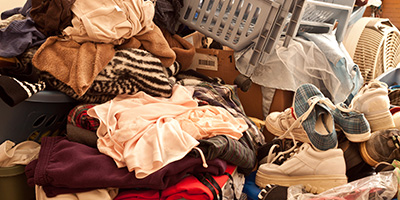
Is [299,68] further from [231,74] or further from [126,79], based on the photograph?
[126,79]

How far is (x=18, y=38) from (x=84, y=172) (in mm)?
452

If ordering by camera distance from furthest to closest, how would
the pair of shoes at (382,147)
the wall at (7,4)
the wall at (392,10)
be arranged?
the wall at (392,10), the wall at (7,4), the pair of shoes at (382,147)

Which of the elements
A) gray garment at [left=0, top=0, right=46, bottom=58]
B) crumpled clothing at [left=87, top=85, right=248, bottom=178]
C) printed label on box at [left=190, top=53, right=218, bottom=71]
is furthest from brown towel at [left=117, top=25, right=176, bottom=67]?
printed label on box at [left=190, top=53, right=218, bottom=71]

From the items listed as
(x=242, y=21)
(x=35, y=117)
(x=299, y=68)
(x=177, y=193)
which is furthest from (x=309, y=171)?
(x=35, y=117)

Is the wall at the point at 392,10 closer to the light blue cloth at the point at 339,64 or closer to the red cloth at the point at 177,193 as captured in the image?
the light blue cloth at the point at 339,64

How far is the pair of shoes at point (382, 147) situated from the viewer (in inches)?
33.4

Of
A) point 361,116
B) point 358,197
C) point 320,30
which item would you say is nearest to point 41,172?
point 358,197

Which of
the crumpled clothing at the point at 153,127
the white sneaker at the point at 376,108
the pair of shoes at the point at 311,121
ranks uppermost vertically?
the white sneaker at the point at 376,108

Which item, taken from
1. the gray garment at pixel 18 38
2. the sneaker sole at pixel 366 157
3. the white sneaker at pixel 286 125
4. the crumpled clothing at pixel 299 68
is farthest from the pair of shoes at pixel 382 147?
the gray garment at pixel 18 38

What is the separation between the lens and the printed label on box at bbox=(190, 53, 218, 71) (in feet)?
4.56

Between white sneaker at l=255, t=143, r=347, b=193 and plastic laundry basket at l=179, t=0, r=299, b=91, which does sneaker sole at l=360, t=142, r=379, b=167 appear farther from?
plastic laundry basket at l=179, t=0, r=299, b=91

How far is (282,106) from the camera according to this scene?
129cm

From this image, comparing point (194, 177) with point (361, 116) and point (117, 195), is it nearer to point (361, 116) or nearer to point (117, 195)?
point (117, 195)

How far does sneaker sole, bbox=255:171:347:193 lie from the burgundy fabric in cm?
23
